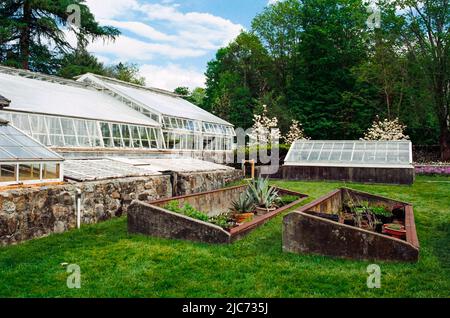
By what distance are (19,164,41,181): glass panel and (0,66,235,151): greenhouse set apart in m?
2.57

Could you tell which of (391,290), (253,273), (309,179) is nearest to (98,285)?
(253,273)

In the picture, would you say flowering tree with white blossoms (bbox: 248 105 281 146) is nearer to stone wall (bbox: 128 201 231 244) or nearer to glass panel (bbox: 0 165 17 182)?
stone wall (bbox: 128 201 231 244)

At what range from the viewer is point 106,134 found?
17.6m

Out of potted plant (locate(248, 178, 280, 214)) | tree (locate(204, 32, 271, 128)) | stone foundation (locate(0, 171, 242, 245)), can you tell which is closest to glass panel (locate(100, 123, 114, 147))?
stone foundation (locate(0, 171, 242, 245))

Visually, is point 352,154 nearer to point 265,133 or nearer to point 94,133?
point 265,133

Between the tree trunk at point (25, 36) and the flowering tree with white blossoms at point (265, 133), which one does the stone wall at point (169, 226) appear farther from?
the tree trunk at point (25, 36)

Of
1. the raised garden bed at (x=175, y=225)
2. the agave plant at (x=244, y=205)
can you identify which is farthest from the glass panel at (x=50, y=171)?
the agave plant at (x=244, y=205)

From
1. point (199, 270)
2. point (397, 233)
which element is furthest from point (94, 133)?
point (397, 233)

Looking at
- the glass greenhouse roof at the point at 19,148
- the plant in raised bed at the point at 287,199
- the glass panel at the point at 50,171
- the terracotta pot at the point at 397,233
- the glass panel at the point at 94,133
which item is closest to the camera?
the terracotta pot at the point at 397,233

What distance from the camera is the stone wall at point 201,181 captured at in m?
14.7

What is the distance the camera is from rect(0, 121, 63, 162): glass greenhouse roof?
8.43 metres

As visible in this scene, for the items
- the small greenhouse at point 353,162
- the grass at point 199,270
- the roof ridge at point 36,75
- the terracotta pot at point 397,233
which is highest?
the roof ridge at point 36,75
